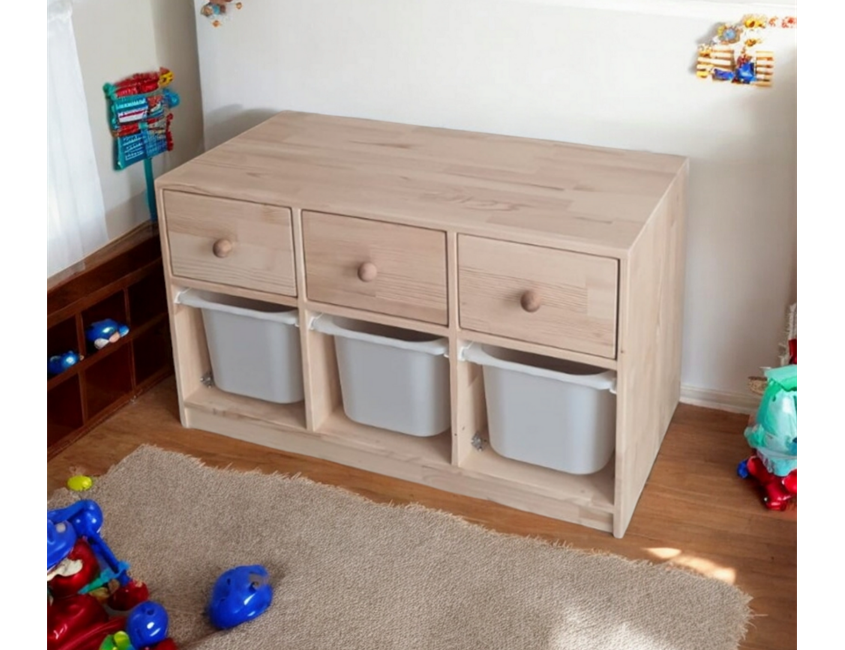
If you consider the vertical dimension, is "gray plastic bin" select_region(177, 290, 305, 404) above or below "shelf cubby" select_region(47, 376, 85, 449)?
above

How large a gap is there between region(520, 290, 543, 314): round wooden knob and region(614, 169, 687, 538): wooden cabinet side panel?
0.15 metres

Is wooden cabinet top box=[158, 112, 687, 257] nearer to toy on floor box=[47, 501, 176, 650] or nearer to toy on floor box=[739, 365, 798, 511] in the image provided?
toy on floor box=[739, 365, 798, 511]

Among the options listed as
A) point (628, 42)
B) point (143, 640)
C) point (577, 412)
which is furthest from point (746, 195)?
point (143, 640)

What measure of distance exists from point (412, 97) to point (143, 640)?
129cm

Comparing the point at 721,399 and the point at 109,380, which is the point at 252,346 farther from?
the point at 721,399

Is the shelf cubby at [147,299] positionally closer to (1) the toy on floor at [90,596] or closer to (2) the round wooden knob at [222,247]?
(2) the round wooden knob at [222,247]

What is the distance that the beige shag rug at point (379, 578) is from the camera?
5.72 ft

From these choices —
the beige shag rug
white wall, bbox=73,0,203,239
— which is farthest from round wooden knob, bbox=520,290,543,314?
white wall, bbox=73,0,203,239

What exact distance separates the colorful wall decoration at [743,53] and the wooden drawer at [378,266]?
2.17ft

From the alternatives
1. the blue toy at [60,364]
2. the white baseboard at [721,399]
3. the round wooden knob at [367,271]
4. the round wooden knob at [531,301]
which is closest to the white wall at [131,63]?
the blue toy at [60,364]

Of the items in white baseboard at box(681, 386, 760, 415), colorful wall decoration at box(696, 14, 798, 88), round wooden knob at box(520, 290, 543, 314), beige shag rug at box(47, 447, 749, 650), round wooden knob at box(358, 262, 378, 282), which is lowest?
beige shag rug at box(47, 447, 749, 650)

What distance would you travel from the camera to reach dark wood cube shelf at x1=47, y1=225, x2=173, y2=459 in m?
2.29
